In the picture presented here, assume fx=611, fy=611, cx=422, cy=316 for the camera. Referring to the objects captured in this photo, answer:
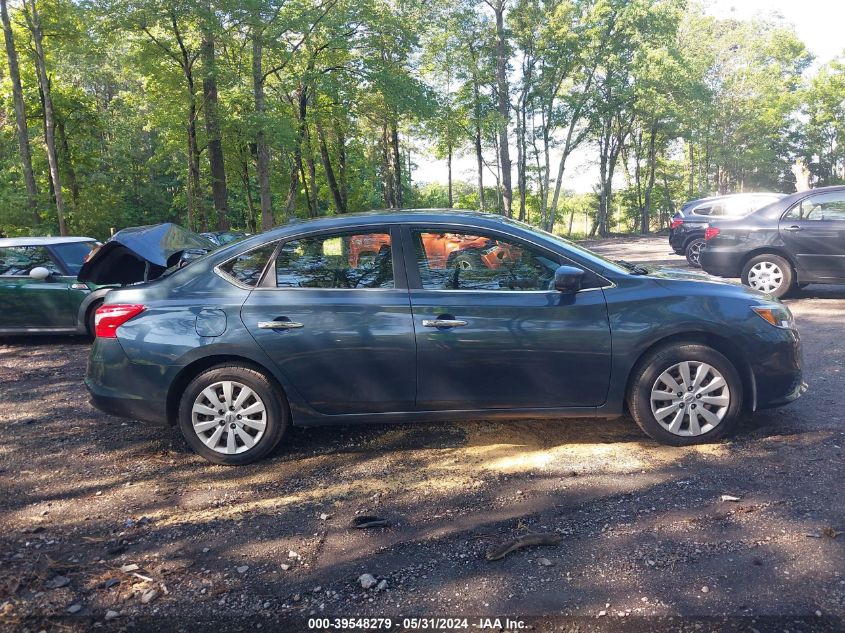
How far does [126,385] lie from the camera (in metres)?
4.27

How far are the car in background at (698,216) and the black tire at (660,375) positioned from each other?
11.4 meters

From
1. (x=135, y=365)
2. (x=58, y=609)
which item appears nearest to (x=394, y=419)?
(x=135, y=365)

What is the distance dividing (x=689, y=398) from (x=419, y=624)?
2.60 meters

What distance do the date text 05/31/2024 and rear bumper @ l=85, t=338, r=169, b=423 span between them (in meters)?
2.27

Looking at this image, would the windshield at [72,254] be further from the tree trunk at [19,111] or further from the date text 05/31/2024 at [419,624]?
the tree trunk at [19,111]

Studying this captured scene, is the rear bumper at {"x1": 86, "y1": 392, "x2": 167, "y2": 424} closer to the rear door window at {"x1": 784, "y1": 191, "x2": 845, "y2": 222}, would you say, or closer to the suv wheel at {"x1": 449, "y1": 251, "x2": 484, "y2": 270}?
the suv wheel at {"x1": 449, "y1": 251, "x2": 484, "y2": 270}

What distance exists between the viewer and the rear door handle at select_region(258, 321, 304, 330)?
13.6 feet

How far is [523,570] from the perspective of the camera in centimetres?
286

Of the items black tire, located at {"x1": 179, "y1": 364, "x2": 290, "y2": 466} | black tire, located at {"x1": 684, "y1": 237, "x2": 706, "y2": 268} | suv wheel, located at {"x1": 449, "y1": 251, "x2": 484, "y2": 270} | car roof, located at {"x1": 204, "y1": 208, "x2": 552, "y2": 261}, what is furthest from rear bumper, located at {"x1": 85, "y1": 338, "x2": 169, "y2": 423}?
black tire, located at {"x1": 684, "y1": 237, "x2": 706, "y2": 268}

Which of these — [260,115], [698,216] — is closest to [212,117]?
[260,115]

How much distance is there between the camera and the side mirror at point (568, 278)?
4043 millimetres

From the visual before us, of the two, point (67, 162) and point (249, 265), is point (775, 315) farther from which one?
point (67, 162)

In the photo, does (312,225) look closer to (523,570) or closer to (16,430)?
(523,570)

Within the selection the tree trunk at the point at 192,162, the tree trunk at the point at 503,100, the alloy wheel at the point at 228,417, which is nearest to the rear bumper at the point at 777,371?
the alloy wheel at the point at 228,417
